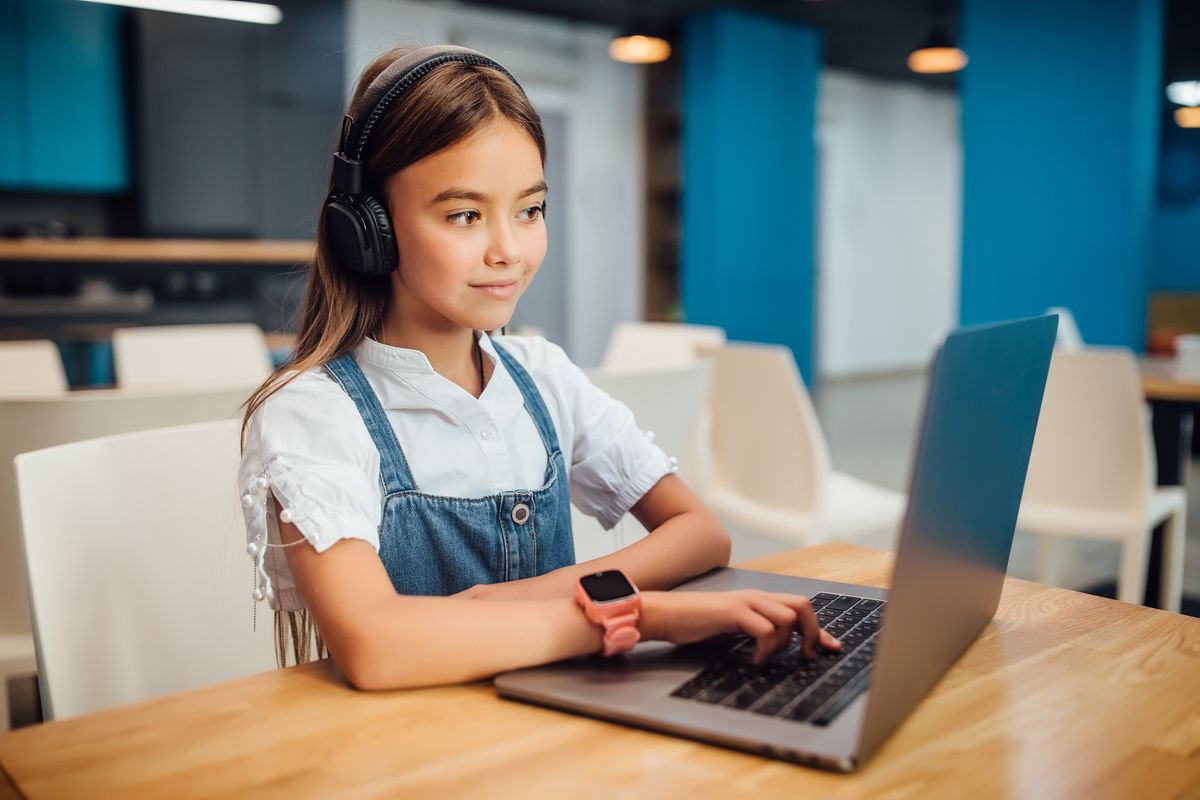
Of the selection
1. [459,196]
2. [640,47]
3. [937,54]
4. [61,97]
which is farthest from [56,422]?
[937,54]

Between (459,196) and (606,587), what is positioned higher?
(459,196)

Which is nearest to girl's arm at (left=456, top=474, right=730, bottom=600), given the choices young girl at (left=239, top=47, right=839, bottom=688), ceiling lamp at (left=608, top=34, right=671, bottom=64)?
young girl at (left=239, top=47, right=839, bottom=688)

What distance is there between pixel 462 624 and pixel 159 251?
549 centimetres

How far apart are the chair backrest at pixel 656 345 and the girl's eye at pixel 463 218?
1972mm

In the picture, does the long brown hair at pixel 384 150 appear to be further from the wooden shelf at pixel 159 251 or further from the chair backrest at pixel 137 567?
the wooden shelf at pixel 159 251

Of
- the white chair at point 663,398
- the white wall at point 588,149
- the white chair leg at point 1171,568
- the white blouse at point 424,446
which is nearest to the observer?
the white blouse at point 424,446

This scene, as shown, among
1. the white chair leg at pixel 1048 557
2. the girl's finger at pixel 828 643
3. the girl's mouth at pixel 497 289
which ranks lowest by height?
the white chair leg at pixel 1048 557

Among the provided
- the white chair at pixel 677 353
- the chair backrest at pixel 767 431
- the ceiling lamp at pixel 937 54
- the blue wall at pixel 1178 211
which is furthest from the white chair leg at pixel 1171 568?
the blue wall at pixel 1178 211

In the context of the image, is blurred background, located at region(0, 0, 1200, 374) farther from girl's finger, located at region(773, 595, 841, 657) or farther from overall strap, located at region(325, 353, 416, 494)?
girl's finger, located at region(773, 595, 841, 657)

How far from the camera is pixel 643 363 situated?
316 centimetres

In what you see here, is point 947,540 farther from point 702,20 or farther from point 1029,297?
point 702,20

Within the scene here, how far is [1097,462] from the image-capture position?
7.95 ft

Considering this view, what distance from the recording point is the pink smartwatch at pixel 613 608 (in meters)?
0.77

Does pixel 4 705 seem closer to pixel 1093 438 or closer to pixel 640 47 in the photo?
pixel 1093 438
